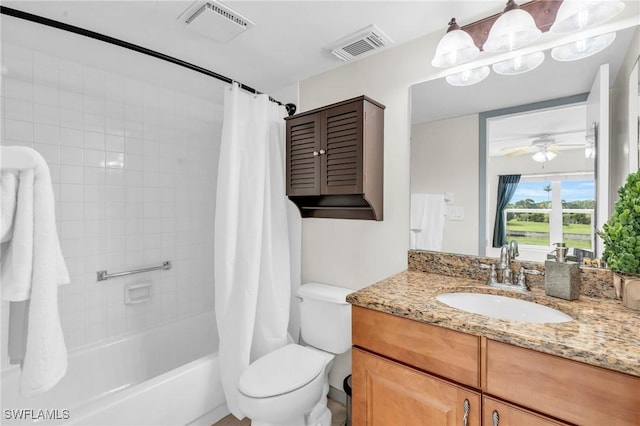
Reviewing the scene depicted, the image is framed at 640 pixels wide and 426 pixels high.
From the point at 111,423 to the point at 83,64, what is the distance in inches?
80.6

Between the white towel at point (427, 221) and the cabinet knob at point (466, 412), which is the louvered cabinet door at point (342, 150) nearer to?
the white towel at point (427, 221)

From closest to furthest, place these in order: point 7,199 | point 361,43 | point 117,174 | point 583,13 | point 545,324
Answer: point 7,199, point 545,324, point 583,13, point 361,43, point 117,174

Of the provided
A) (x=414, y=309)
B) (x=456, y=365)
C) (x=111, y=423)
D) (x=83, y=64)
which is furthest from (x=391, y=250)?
(x=83, y=64)

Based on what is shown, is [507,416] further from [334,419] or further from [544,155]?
[334,419]

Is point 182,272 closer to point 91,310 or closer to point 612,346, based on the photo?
point 91,310

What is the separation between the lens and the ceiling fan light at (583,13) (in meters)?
1.12

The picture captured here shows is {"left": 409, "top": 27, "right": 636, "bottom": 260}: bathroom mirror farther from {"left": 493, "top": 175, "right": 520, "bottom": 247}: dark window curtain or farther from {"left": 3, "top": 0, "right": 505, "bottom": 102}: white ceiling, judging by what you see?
{"left": 3, "top": 0, "right": 505, "bottom": 102}: white ceiling

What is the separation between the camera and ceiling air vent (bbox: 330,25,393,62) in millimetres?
1614

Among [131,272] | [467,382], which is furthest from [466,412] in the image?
[131,272]

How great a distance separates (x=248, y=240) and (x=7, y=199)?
1219 millimetres

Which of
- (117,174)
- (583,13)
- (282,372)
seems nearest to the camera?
(583,13)

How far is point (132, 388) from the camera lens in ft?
4.84

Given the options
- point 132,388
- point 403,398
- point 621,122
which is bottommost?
point 132,388

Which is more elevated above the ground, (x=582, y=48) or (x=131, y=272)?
(x=582, y=48)
